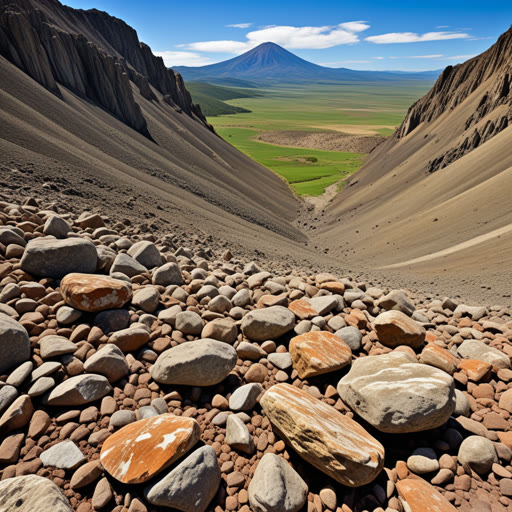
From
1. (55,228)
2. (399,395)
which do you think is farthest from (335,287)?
(55,228)

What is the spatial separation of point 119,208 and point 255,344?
11753 millimetres

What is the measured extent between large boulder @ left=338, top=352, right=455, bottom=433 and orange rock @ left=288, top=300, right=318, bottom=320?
167cm

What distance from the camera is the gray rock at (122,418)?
3875 mm

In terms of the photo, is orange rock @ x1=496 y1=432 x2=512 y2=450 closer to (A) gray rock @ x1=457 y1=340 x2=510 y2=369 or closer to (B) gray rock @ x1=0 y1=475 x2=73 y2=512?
(A) gray rock @ x1=457 y1=340 x2=510 y2=369

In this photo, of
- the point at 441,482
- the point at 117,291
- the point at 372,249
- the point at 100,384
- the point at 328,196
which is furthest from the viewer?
the point at 328,196

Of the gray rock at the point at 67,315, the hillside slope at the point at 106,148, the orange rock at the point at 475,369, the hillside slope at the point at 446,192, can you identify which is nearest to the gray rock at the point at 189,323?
the gray rock at the point at 67,315

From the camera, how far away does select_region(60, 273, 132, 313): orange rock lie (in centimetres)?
520

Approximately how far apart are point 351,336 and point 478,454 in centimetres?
239

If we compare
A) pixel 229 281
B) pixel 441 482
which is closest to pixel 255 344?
pixel 229 281

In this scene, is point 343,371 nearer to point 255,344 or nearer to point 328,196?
point 255,344

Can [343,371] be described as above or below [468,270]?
above

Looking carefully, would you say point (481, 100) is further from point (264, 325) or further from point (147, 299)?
point (147, 299)

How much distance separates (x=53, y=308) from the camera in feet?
17.3

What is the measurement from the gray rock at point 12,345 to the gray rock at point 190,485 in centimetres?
249
